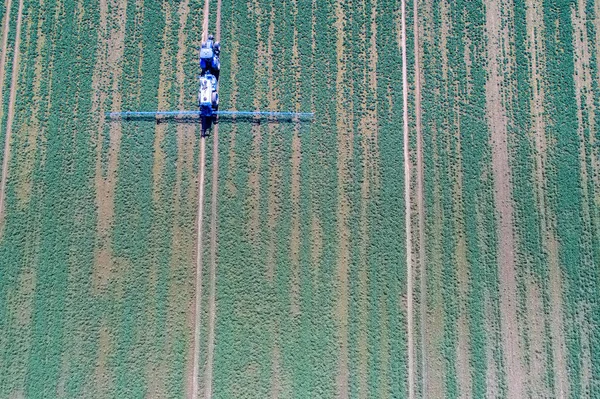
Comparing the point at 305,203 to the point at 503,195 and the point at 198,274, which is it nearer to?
the point at 198,274

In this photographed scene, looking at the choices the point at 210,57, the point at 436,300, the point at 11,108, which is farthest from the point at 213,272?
the point at 11,108

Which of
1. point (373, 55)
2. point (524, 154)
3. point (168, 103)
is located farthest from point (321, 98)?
point (524, 154)

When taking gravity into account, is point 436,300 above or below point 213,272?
below

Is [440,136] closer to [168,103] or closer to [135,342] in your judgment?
[168,103]

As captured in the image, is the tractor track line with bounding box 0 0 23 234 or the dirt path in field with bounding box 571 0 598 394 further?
the tractor track line with bounding box 0 0 23 234

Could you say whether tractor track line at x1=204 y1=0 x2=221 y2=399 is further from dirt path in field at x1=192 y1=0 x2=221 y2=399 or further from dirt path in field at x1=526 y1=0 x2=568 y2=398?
dirt path in field at x1=526 y1=0 x2=568 y2=398

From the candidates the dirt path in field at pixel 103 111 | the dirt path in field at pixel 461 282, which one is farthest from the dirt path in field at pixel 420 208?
the dirt path in field at pixel 103 111

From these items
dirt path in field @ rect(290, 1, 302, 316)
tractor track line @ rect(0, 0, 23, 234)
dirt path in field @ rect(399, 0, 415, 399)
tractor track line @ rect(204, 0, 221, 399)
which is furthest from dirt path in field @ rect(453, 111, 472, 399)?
tractor track line @ rect(0, 0, 23, 234)
